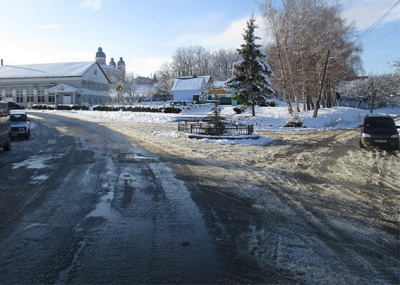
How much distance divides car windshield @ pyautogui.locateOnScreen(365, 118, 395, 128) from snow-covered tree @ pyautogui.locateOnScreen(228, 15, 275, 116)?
19.6 m

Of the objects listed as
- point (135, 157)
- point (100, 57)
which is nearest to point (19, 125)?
point (135, 157)

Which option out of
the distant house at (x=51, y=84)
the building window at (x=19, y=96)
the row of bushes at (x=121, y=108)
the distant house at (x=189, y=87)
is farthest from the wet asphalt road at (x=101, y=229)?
the distant house at (x=189, y=87)

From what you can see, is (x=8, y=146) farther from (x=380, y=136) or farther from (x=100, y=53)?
(x=100, y=53)

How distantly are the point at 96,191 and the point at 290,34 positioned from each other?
3201 cm

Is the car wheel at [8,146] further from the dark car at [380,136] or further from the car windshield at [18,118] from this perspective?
the dark car at [380,136]

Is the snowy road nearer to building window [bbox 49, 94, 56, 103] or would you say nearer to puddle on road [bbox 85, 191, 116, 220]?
puddle on road [bbox 85, 191, 116, 220]

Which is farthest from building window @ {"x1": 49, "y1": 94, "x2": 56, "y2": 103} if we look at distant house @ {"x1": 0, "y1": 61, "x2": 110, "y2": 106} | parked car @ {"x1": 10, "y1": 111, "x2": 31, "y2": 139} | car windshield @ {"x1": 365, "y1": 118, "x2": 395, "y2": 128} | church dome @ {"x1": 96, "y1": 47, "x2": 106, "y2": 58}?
church dome @ {"x1": 96, "y1": 47, "x2": 106, "y2": 58}

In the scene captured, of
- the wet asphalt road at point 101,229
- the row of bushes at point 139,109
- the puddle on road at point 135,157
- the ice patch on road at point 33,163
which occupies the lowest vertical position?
the wet asphalt road at point 101,229

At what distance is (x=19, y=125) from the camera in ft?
67.4

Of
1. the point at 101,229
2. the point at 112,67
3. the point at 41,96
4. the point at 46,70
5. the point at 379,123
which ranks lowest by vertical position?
the point at 101,229

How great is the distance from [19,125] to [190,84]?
58881 millimetres

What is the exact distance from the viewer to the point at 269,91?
1501 inches

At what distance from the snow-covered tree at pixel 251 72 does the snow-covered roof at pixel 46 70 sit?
39573 millimetres

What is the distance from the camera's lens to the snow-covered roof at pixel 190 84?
250ft
